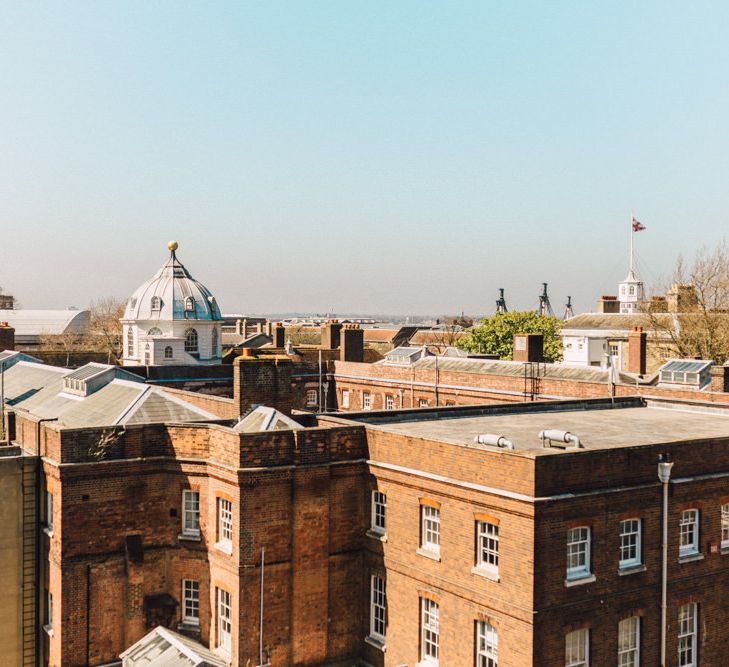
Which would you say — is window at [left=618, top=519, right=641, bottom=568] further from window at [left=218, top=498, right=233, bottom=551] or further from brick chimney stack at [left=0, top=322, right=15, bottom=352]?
brick chimney stack at [left=0, top=322, right=15, bottom=352]

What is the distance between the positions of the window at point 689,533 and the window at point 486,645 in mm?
6430

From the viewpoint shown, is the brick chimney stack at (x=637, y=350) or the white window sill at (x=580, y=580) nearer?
the white window sill at (x=580, y=580)

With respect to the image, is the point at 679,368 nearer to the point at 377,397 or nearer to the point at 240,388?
A: the point at 377,397

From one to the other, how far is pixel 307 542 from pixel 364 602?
3.01 m

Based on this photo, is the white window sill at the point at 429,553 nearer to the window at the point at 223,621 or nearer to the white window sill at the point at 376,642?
the white window sill at the point at 376,642

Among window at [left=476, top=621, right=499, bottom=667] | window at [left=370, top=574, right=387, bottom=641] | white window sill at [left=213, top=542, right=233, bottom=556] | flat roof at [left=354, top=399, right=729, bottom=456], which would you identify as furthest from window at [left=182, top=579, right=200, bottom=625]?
window at [left=476, top=621, right=499, bottom=667]

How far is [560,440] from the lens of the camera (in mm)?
23375

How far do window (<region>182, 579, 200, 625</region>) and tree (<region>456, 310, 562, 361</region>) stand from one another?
53.1m

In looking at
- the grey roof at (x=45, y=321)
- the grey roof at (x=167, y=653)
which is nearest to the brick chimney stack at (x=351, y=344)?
the grey roof at (x=167, y=653)

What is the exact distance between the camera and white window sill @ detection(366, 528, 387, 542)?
25.2 meters

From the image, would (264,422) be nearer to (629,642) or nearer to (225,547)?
(225,547)

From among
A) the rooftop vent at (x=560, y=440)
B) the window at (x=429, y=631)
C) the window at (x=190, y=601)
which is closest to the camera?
the rooftop vent at (x=560, y=440)

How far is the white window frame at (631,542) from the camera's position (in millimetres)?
22188

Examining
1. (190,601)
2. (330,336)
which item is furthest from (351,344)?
(190,601)
